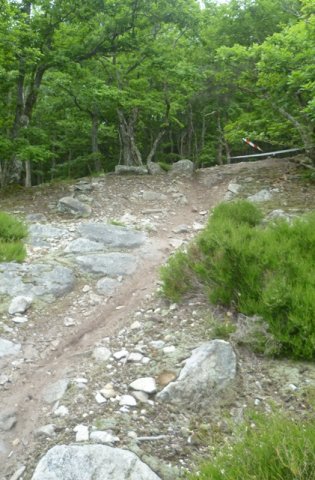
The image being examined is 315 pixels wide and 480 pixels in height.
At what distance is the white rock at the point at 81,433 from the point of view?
3.05 meters

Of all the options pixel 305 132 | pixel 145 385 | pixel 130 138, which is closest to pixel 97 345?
pixel 145 385

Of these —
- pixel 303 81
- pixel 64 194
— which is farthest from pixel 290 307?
pixel 64 194

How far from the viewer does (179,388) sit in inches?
137

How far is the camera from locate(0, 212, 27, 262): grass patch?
6590mm

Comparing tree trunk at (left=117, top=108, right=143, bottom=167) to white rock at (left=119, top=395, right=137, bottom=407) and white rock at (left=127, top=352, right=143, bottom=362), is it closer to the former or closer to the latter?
white rock at (left=127, top=352, right=143, bottom=362)

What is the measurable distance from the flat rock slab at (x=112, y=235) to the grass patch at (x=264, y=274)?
7.96 ft

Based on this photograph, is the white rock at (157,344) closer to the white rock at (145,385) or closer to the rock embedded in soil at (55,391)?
the white rock at (145,385)

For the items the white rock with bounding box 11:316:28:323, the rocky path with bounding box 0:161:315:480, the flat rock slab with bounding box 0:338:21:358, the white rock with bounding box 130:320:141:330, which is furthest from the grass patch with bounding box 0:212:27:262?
the white rock with bounding box 130:320:141:330

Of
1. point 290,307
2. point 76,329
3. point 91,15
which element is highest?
point 91,15

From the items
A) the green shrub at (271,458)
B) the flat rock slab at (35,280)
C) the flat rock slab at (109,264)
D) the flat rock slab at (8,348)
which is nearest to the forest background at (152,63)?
the flat rock slab at (109,264)

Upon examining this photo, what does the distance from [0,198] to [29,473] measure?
31.2ft

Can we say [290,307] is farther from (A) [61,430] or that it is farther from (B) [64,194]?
(B) [64,194]

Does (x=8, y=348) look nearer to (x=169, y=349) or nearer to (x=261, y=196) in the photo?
(x=169, y=349)

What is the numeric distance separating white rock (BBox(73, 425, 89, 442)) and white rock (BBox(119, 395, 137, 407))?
0.40 m
